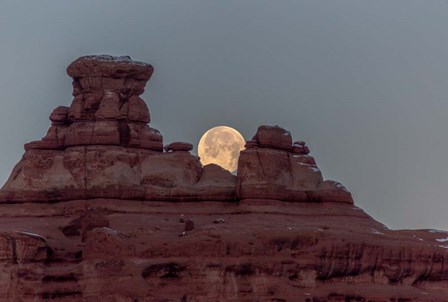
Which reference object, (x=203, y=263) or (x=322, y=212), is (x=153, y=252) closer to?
(x=203, y=263)

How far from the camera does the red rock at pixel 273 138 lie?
84.7 m

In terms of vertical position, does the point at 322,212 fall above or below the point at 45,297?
above

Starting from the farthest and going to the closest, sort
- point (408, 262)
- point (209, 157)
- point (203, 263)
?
point (209, 157) < point (408, 262) < point (203, 263)

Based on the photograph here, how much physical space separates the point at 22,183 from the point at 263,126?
11.7 m

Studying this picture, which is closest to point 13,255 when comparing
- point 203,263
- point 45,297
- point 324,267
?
point 45,297

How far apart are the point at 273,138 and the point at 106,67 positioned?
856 centimetres

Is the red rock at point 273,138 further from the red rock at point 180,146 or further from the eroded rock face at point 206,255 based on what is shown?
the eroded rock face at point 206,255

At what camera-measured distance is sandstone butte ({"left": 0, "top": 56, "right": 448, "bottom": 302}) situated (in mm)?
76375

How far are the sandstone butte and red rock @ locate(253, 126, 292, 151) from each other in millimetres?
47

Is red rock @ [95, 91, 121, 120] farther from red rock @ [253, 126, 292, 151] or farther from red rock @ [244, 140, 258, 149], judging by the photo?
red rock @ [253, 126, 292, 151]

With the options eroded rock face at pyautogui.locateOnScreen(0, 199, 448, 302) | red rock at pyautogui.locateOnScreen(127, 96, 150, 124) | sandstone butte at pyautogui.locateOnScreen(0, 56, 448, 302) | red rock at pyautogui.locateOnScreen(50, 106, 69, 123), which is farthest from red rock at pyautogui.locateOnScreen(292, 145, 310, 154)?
red rock at pyautogui.locateOnScreen(50, 106, 69, 123)

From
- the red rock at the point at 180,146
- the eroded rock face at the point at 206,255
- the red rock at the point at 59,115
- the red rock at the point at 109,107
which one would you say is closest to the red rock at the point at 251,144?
the red rock at the point at 180,146

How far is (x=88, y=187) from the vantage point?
269ft

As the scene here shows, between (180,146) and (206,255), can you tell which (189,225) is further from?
(180,146)
